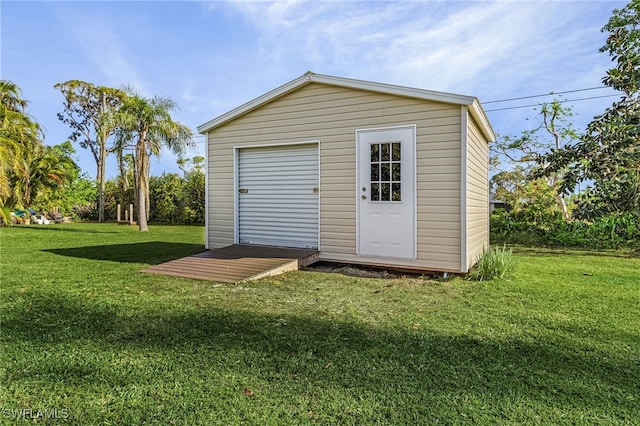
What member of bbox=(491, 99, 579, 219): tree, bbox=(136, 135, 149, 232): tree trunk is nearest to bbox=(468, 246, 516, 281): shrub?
bbox=(491, 99, 579, 219): tree

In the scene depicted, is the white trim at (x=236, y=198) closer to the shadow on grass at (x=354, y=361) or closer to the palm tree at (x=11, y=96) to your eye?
the shadow on grass at (x=354, y=361)

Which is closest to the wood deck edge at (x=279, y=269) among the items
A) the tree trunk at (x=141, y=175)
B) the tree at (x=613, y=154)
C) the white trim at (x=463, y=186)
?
the white trim at (x=463, y=186)

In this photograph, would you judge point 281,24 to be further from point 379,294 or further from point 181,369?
point 181,369

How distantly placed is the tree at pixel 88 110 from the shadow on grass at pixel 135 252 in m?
15.4

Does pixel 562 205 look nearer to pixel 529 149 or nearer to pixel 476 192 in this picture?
pixel 529 149

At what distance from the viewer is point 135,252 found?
22.6 ft

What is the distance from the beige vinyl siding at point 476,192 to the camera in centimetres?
526

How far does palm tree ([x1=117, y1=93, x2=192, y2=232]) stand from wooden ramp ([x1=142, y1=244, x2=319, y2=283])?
7.55m

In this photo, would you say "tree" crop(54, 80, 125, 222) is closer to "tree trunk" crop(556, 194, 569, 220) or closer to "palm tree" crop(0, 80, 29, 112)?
"palm tree" crop(0, 80, 29, 112)

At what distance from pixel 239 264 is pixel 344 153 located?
7.84 ft

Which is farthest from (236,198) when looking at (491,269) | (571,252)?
(571,252)

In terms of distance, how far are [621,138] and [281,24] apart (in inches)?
271

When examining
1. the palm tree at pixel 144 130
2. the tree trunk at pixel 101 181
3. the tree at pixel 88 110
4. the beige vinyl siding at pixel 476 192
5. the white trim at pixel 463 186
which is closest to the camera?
the white trim at pixel 463 186

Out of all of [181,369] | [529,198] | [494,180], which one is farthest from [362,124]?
[494,180]
